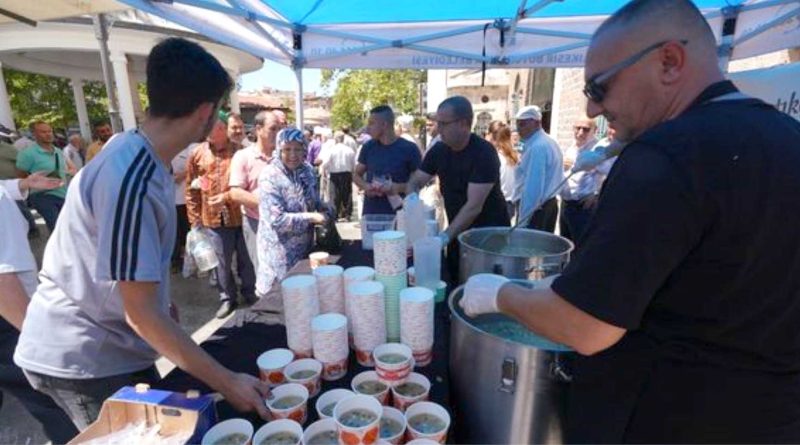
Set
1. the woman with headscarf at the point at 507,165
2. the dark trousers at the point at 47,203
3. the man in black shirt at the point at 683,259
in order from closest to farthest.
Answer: the man in black shirt at the point at 683,259, the dark trousers at the point at 47,203, the woman with headscarf at the point at 507,165

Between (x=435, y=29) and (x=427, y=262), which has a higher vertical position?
(x=435, y=29)

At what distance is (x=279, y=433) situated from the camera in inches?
36.9

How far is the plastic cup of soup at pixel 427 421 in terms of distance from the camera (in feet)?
3.09

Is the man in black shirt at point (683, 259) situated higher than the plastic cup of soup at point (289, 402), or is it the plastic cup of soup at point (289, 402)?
the man in black shirt at point (683, 259)

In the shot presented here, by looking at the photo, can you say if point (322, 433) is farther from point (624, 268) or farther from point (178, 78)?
point (178, 78)

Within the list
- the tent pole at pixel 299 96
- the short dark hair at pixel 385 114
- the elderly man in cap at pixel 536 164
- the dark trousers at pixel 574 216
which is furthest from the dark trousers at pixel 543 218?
the tent pole at pixel 299 96

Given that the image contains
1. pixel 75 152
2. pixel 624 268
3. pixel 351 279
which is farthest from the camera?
pixel 75 152

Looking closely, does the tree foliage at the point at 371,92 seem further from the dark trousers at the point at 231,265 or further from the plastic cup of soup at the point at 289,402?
the plastic cup of soup at the point at 289,402

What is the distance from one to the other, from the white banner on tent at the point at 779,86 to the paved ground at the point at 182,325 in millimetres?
3975

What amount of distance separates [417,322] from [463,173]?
1.68 meters

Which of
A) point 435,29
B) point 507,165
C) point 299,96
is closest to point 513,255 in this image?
point 435,29

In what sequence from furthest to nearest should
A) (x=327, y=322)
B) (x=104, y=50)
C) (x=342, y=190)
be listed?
(x=342, y=190) → (x=104, y=50) → (x=327, y=322)

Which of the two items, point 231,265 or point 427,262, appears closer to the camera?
point 427,262

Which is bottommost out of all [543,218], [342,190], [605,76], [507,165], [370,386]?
[342,190]
